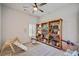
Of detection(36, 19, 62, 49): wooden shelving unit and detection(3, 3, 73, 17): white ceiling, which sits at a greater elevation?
detection(3, 3, 73, 17): white ceiling

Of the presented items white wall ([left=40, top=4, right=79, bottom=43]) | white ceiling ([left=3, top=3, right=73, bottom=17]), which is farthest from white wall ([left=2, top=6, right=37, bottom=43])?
white wall ([left=40, top=4, right=79, bottom=43])

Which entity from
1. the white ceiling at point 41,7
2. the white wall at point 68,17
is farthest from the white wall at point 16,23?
the white wall at point 68,17

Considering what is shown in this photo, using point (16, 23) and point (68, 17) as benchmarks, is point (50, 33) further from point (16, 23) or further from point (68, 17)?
point (16, 23)

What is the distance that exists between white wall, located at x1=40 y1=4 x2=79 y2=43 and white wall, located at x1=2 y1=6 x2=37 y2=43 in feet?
0.72

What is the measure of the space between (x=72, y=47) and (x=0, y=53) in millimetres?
977

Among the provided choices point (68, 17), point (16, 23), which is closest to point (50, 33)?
point (68, 17)

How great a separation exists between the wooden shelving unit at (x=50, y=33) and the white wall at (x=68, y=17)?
66 millimetres

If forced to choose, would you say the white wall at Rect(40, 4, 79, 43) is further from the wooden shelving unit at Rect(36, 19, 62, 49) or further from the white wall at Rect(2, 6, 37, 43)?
the white wall at Rect(2, 6, 37, 43)

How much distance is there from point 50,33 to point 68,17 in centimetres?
32

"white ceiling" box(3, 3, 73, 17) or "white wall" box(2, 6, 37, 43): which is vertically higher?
"white ceiling" box(3, 3, 73, 17)

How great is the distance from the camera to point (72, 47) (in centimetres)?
151

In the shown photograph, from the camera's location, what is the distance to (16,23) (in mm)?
1505

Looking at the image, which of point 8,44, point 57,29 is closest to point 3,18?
point 8,44

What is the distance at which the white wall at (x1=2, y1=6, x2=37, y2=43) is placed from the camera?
1.50 metres
